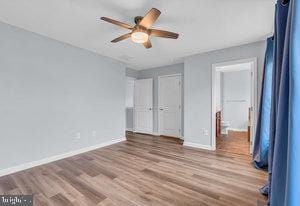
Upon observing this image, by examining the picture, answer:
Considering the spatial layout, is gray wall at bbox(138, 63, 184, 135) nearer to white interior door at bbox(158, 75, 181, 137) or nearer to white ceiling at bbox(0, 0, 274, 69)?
Answer: white interior door at bbox(158, 75, 181, 137)

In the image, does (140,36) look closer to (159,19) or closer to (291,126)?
(159,19)

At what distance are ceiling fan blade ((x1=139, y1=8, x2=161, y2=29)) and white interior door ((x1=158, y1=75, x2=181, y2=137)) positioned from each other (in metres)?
3.00

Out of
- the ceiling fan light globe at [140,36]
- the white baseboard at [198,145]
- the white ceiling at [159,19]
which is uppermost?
the white ceiling at [159,19]

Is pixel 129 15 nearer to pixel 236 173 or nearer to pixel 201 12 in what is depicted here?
pixel 201 12

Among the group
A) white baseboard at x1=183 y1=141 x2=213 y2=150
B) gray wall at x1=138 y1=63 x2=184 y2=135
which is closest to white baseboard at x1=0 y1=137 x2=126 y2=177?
gray wall at x1=138 y1=63 x2=184 y2=135

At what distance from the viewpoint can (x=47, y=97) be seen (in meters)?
2.96

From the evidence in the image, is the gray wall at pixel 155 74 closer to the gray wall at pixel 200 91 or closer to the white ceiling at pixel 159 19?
the gray wall at pixel 200 91

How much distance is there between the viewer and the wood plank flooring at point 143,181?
1833 mm

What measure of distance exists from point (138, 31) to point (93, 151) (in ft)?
9.32

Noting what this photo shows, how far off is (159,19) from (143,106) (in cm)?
363

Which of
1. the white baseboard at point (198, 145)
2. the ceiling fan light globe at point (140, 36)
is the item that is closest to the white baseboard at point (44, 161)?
the white baseboard at point (198, 145)

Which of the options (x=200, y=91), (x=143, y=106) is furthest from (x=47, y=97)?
(x=200, y=91)

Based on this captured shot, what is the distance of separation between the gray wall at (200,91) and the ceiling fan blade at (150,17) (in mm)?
2153

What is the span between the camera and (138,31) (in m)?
2.19
